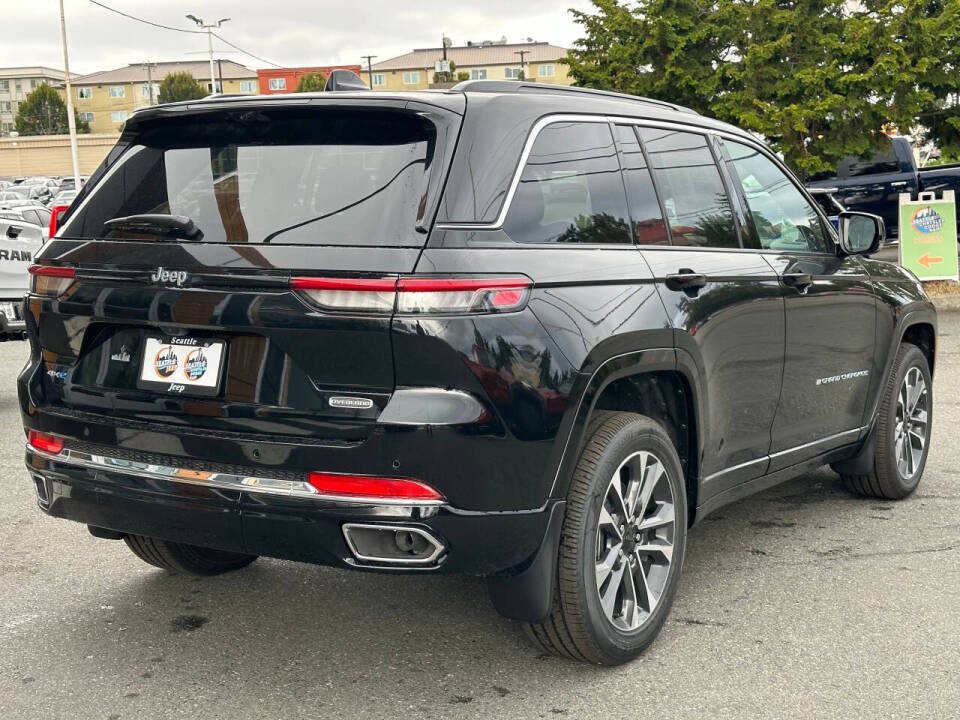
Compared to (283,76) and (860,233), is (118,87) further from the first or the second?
(860,233)

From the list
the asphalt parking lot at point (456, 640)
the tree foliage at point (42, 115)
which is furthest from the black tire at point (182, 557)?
the tree foliage at point (42, 115)

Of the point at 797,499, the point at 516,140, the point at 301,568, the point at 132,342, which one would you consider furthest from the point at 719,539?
the point at 132,342

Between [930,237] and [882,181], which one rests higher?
[882,181]

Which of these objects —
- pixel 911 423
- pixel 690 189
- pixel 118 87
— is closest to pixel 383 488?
pixel 690 189

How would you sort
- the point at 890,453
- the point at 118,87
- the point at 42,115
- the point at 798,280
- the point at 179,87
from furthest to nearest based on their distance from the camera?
the point at 118,87
the point at 42,115
the point at 179,87
the point at 890,453
the point at 798,280

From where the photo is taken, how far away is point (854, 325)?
5117mm

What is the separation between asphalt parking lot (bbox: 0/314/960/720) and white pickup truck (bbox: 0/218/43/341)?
13.0 feet

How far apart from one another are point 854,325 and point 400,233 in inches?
107

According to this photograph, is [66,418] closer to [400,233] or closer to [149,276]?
[149,276]

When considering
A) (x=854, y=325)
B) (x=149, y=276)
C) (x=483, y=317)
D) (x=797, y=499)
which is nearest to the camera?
(x=483, y=317)

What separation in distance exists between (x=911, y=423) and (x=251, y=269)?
3.86 metres

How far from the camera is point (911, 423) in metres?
5.81

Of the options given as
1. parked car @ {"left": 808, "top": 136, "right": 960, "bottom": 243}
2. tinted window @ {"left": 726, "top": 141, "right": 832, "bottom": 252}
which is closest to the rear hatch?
tinted window @ {"left": 726, "top": 141, "right": 832, "bottom": 252}

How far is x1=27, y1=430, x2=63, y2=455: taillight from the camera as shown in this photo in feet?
11.9
